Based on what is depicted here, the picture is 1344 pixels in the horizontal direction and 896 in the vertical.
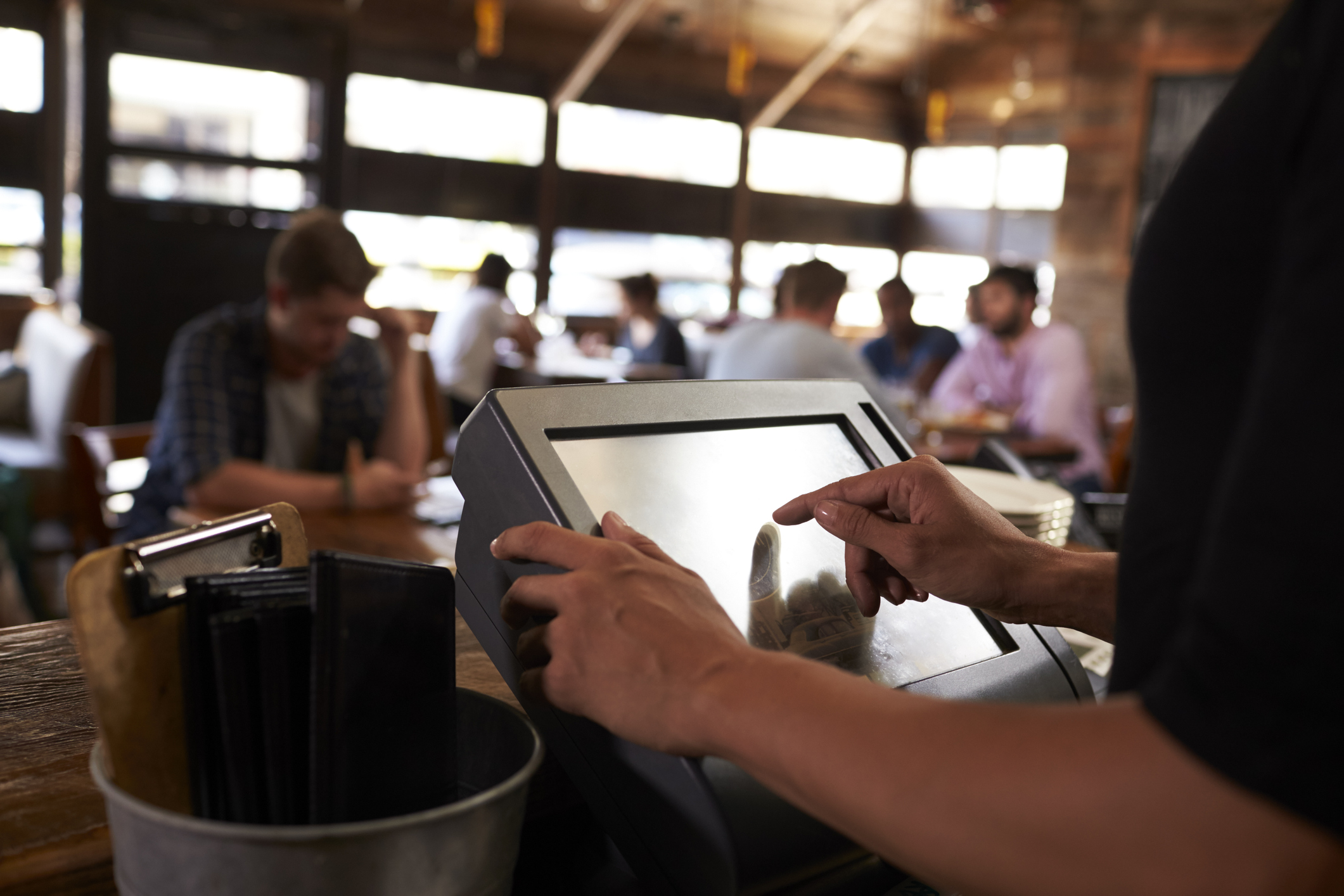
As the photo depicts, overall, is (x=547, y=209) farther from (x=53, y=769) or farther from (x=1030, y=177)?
(x=53, y=769)

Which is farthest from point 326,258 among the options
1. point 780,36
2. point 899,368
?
point 780,36

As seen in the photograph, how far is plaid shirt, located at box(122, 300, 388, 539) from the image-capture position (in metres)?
2.00

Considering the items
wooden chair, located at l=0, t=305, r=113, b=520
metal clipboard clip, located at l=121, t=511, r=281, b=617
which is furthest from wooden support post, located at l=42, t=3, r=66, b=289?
metal clipboard clip, located at l=121, t=511, r=281, b=617

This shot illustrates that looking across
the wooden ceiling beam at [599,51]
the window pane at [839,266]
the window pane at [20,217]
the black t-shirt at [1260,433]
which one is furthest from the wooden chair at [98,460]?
the window pane at [839,266]

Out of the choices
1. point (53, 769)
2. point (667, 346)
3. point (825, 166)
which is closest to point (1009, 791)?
point (53, 769)

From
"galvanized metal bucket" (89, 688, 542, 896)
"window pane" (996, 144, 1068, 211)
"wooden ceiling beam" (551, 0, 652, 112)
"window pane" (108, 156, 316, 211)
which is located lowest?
"galvanized metal bucket" (89, 688, 542, 896)

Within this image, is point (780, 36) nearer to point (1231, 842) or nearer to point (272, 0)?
point (272, 0)

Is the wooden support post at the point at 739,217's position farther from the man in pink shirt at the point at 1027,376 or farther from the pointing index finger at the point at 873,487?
the pointing index finger at the point at 873,487

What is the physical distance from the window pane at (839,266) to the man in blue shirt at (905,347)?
124 inches

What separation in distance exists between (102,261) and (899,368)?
4.78 m

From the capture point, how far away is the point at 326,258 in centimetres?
204

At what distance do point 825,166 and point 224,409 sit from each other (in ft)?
27.0

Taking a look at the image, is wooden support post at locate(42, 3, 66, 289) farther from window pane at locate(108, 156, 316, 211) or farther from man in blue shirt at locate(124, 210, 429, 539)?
man in blue shirt at locate(124, 210, 429, 539)

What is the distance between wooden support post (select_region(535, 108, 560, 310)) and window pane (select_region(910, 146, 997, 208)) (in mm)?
3831
